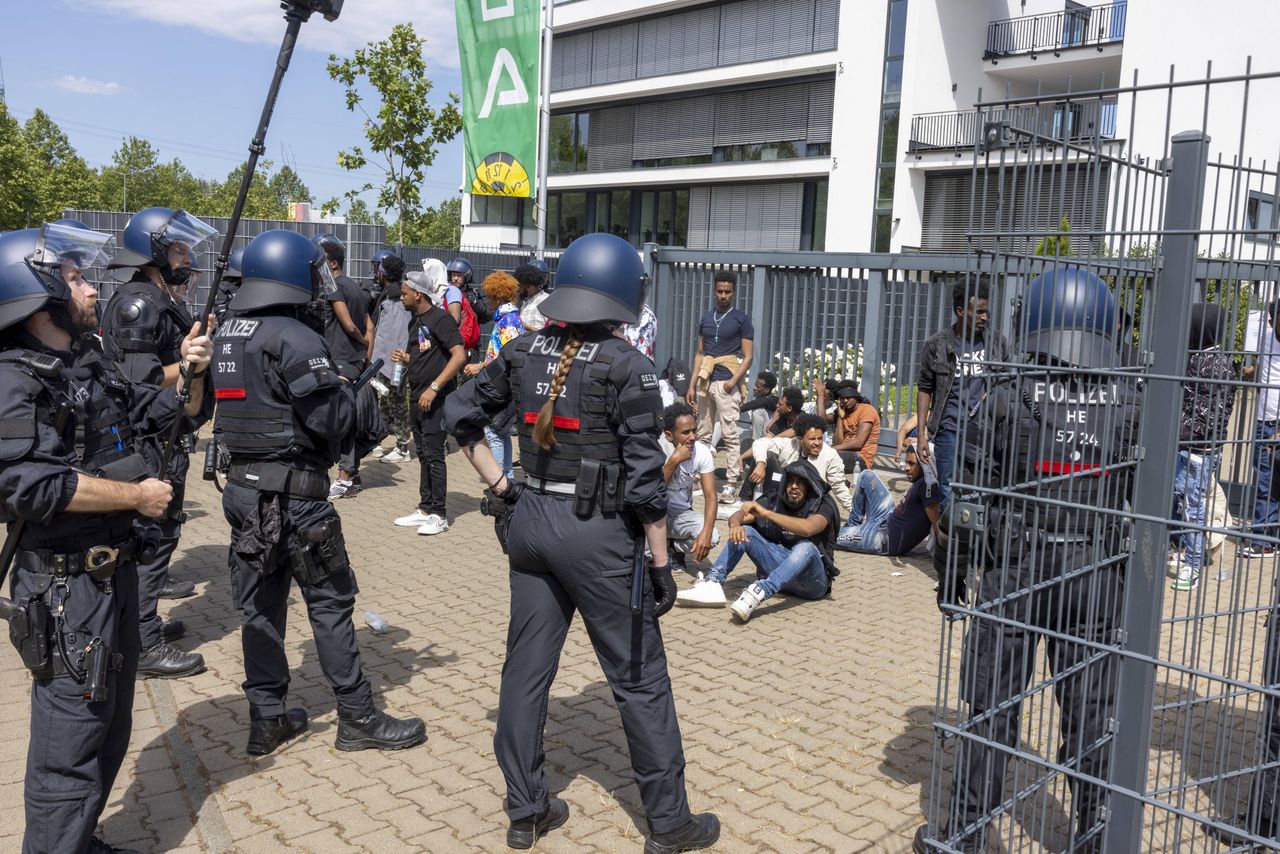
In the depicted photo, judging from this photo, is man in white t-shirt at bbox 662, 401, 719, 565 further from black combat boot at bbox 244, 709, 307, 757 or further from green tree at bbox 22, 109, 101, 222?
green tree at bbox 22, 109, 101, 222

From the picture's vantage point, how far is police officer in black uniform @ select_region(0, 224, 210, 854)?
3447 millimetres

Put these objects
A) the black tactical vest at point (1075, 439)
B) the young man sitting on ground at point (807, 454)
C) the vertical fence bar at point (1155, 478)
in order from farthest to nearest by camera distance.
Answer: the young man sitting on ground at point (807, 454) < the black tactical vest at point (1075, 439) < the vertical fence bar at point (1155, 478)

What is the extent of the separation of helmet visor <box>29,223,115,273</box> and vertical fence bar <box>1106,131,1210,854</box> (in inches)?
134

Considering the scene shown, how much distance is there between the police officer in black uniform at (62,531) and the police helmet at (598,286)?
157 cm

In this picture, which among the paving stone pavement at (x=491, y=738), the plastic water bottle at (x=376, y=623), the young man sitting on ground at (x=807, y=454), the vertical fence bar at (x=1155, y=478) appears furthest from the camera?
the young man sitting on ground at (x=807, y=454)

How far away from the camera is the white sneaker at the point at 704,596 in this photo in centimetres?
711

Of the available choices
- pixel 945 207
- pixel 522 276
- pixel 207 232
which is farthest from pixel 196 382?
pixel 945 207

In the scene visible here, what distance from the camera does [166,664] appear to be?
5.70m

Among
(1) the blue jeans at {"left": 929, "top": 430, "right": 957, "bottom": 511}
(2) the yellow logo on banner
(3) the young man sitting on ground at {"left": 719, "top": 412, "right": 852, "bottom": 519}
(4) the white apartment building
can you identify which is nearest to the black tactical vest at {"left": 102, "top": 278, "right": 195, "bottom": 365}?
(3) the young man sitting on ground at {"left": 719, "top": 412, "right": 852, "bottom": 519}

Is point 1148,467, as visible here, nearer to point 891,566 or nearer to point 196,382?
point 196,382

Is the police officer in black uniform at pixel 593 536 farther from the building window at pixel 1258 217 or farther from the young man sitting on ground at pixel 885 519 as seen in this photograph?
the young man sitting on ground at pixel 885 519

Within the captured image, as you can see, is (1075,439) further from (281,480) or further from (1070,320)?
(281,480)

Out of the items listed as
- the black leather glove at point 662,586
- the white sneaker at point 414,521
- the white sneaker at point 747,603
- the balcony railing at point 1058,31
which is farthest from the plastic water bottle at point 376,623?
the balcony railing at point 1058,31

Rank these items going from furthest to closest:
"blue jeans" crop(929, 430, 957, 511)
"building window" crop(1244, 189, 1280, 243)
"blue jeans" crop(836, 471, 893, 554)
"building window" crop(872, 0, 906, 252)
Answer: "building window" crop(872, 0, 906, 252) → "blue jeans" crop(836, 471, 893, 554) → "blue jeans" crop(929, 430, 957, 511) → "building window" crop(1244, 189, 1280, 243)
